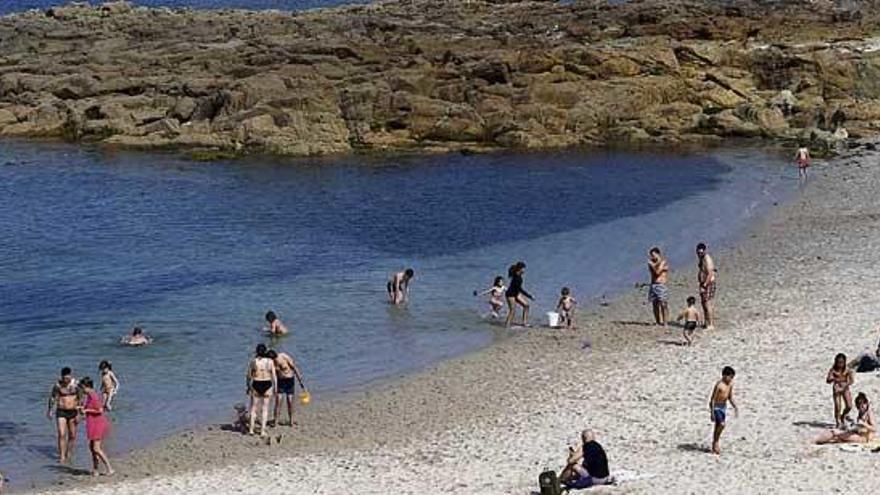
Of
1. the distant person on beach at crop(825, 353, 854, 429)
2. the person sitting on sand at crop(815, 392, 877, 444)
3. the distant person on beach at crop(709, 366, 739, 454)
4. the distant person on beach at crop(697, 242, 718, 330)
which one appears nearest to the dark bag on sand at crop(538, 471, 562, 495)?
the distant person on beach at crop(709, 366, 739, 454)

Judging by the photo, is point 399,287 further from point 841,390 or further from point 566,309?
point 841,390

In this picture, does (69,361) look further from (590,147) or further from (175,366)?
(590,147)

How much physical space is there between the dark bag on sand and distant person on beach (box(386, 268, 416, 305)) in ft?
44.0

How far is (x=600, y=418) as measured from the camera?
2145 centimetres

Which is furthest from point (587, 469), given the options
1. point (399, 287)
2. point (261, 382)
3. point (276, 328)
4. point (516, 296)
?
point (399, 287)

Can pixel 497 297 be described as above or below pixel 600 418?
above

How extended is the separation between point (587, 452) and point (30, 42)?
187 feet

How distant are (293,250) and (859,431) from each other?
21.3m

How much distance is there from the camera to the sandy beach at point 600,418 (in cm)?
1858

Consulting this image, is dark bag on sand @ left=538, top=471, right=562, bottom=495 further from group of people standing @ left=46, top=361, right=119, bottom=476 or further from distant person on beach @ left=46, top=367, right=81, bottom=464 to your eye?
distant person on beach @ left=46, top=367, right=81, bottom=464

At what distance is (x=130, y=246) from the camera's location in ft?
125

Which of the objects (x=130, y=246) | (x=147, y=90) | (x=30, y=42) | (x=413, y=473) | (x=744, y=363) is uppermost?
(x=30, y=42)

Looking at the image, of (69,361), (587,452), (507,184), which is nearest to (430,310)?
(69,361)

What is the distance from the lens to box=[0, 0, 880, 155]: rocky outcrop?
171ft
